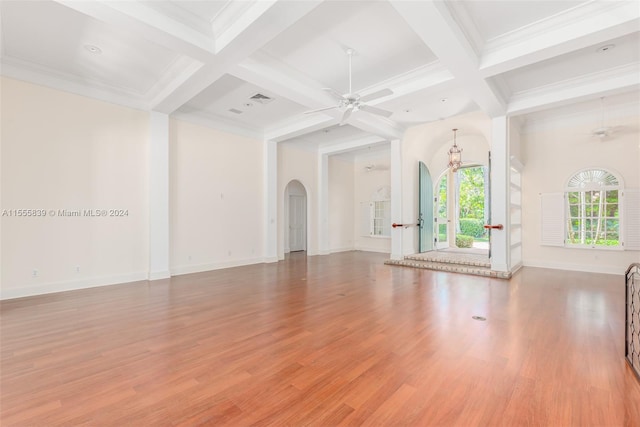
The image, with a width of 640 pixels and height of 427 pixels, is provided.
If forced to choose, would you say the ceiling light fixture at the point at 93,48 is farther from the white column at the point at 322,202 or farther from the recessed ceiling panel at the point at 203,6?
the white column at the point at 322,202

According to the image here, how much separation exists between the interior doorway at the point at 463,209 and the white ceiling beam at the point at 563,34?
11.7ft

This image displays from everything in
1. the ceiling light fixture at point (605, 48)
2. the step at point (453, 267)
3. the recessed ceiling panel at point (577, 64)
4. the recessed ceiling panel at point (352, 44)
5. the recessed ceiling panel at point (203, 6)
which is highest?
the recessed ceiling panel at point (203, 6)

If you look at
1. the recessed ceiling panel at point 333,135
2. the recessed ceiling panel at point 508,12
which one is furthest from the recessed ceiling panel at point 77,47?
the recessed ceiling panel at point 333,135

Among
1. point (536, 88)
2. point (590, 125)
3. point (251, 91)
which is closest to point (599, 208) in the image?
point (590, 125)

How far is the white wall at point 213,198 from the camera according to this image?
6551mm

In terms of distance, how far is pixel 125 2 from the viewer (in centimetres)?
315

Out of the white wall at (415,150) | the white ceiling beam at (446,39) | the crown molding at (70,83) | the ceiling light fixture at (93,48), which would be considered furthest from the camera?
the white wall at (415,150)

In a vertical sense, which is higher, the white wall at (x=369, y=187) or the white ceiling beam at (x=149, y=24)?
the white ceiling beam at (x=149, y=24)

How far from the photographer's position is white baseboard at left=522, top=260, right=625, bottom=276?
6.37m

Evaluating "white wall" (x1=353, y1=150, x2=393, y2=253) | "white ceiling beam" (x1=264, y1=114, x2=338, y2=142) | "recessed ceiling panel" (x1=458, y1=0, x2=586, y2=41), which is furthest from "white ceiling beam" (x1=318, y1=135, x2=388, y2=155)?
"recessed ceiling panel" (x1=458, y1=0, x2=586, y2=41)

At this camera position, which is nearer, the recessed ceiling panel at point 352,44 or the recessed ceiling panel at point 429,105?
the recessed ceiling panel at point 352,44

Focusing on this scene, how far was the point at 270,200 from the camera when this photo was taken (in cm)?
824

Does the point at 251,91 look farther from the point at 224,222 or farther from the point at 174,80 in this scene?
the point at 224,222

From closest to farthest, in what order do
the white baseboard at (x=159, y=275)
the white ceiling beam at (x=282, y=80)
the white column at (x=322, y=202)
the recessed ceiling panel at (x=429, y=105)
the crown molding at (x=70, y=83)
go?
the white ceiling beam at (x=282, y=80)
the crown molding at (x=70, y=83)
the recessed ceiling panel at (x=429, y=105)
the white baseboard at (x=159, y=275)
the white column at (x=322, y=202)
